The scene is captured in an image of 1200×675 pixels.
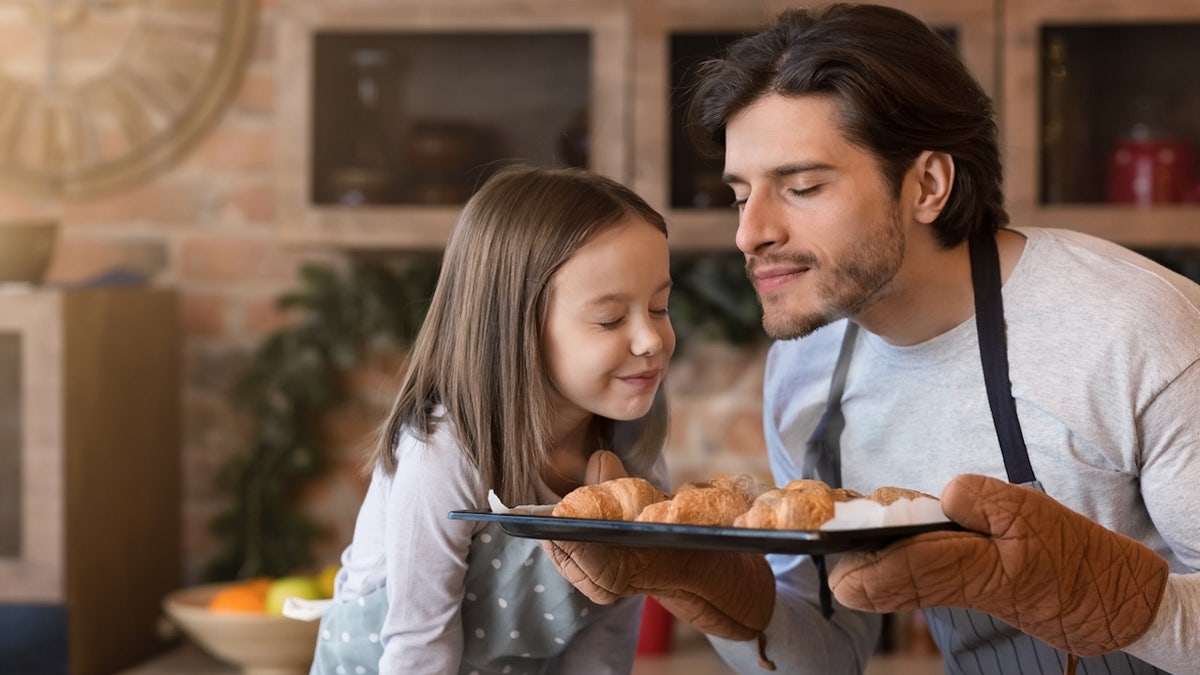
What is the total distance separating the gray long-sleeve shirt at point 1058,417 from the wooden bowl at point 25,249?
4.35 feet

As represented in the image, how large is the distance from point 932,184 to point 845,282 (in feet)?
0.57

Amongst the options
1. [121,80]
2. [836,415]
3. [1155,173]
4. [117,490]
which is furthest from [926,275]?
[121,80]

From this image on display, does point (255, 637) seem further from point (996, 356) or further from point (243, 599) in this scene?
point (996, 356)

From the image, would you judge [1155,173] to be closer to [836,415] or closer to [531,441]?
[836,415]

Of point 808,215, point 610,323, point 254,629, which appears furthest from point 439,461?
point 254,629

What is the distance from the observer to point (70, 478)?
2137 millimetres

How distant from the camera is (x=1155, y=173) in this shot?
2.19 meters

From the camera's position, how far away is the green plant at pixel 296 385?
8.17 ft

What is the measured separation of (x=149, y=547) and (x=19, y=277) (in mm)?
544

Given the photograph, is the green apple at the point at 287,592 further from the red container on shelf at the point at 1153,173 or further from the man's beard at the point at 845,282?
the red container on shelf at the point at 1153,173

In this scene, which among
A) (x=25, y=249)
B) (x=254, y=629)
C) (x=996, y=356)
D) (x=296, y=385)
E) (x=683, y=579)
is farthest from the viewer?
(x=296, y=385)

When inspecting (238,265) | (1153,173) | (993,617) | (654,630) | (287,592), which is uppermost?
(1153,173)

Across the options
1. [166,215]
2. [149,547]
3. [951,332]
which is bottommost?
[149,547]

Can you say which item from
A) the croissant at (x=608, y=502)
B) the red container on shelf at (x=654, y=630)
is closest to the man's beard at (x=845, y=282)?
the croissant at (x=608, y=502)
